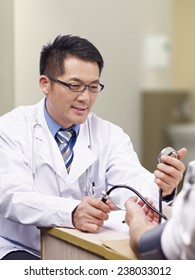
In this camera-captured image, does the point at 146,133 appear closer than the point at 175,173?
No

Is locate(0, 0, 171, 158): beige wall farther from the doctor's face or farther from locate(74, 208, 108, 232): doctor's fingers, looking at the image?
locate(74, 208, 108, 232): doctor's fingers

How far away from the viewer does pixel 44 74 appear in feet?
6.16

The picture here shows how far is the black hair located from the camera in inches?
70.1

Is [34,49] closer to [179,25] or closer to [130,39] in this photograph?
[130,39]

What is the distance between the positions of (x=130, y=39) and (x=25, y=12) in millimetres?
881

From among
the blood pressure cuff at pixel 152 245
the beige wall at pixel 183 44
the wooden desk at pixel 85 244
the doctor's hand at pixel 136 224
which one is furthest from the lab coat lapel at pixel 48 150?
the beige wall at pixel 183 44

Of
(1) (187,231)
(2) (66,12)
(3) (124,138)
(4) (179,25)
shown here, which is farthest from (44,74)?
(4) (179,25)

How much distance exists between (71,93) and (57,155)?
0.20 metres

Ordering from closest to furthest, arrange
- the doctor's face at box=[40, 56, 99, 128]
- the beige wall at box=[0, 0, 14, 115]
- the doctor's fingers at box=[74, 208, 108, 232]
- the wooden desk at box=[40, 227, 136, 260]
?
the wooden desk at box=[40, 227, 136, 260]
the doctor's fingers at box=[74, 208, 108, 232]
the doctor's face at box=[40, 56, 99, 128]
the beige wall at box=[0, 0, 14, 115]

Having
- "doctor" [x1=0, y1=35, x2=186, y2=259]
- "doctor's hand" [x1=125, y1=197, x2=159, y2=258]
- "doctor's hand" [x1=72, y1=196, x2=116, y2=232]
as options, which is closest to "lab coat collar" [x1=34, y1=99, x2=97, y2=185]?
"doctor" [x1=0, y1=35, x2=186, y2=259]

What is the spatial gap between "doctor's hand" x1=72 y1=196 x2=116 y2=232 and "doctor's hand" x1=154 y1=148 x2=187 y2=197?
0.52 ft

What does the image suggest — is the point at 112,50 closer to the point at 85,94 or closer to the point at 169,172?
the point at 85,94

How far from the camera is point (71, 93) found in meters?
1.79

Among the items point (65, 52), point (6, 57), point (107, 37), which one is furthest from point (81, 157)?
point (107, 37)
